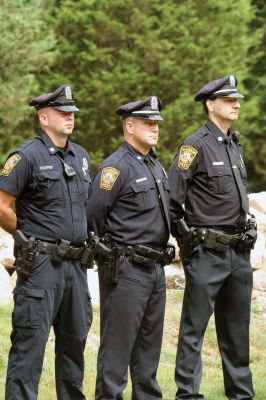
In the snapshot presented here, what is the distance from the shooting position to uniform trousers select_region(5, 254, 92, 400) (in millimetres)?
6527

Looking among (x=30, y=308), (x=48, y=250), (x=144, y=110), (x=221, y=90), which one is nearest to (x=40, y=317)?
(x=30, y=308)

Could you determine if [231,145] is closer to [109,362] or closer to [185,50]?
[109,362]

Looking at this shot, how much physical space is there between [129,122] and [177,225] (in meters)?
0.94

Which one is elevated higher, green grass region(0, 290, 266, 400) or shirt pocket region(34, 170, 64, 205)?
shirt pocket region(34, 170, 64, 205)

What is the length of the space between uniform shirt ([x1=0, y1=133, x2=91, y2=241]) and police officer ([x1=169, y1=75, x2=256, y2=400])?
107 centimetres

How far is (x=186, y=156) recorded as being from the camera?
7562 mm

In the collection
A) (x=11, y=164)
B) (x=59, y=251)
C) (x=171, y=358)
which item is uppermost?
(x=11, y=164)

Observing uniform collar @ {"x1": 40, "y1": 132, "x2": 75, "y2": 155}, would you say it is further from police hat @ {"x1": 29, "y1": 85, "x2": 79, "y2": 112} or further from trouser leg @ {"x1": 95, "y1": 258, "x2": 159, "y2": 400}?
trouser leg @ {"x1": 95, "y1": 258, "x2": 159, "y2": 400}

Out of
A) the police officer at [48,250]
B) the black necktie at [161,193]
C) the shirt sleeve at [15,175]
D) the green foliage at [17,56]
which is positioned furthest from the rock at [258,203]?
the shirt sleeve at [15,175]

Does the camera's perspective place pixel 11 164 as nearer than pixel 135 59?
Yes

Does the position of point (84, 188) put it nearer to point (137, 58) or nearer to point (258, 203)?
point (258, 203)

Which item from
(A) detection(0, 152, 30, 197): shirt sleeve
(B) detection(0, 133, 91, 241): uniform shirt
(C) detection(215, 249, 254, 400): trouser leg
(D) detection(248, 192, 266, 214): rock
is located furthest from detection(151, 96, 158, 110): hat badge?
(D) detection(248, 192, 266, 214): rock

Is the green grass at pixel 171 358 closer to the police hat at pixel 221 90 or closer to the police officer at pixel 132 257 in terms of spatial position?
the police officer at pixel 132 257

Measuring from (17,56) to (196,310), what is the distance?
13.4 metres
